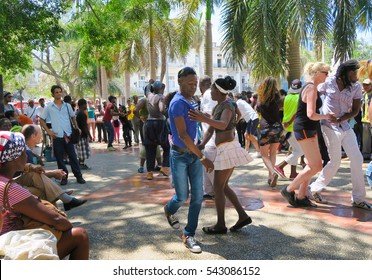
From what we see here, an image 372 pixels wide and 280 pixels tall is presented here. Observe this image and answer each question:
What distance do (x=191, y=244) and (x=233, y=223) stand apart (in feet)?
3.21

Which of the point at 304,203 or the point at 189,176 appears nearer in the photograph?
the point at 189,176

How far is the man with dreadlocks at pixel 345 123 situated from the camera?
16.2 ft

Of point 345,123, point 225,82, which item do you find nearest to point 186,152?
point 225,82

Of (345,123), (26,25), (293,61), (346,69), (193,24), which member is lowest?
(345,123)

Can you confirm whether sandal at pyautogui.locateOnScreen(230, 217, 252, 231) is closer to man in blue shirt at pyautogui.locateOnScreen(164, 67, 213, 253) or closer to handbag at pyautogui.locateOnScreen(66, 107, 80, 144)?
man in blue shirt at pyautogui.locateOnScreen(164, 67, 213, 253)

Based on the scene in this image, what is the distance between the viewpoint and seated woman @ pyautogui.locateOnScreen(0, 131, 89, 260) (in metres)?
2.52

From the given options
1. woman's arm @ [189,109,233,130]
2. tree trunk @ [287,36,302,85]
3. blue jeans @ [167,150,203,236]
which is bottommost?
blue jeans @ [167,150,203,236]

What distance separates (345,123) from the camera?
198 inches

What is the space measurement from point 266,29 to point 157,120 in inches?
214

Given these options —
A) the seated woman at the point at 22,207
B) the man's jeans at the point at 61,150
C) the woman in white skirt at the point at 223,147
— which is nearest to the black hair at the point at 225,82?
the woman in white skirt at the point at 223,147

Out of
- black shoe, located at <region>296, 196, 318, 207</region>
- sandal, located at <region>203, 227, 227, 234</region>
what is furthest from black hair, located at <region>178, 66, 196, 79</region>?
black shoe, located at <region>296, 196, 318, 207</region>

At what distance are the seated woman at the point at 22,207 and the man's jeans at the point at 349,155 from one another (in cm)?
337

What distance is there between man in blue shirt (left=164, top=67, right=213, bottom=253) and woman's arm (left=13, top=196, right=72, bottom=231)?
135 centimetres

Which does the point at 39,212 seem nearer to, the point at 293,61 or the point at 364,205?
the point at 364,205
